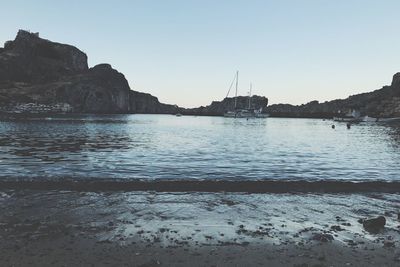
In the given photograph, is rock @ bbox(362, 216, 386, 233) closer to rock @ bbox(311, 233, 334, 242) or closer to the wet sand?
the wet sand

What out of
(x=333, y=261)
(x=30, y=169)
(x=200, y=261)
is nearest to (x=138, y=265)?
(x=200, y=261)

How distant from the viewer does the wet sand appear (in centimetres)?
1018

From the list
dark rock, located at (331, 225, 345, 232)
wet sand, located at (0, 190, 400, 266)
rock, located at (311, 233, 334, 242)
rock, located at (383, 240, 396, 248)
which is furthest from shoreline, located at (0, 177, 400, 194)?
rock, located at (383, 240, 396, 248)

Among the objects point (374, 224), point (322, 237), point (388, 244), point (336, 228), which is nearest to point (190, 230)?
point (322, 237)

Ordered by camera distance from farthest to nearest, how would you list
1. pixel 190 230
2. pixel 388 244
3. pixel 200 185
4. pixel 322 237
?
pixel 200 185 < pixel 190 230 < pixel 322 237 < pixel 388 244

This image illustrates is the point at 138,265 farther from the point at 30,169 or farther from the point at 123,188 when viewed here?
the point at 30,169

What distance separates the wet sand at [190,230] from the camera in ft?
33.4

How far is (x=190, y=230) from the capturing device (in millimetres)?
12867

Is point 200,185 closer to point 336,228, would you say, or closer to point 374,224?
point 336,228

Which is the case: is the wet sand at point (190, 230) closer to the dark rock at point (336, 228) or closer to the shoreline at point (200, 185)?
the dark rock at point (336, 228)

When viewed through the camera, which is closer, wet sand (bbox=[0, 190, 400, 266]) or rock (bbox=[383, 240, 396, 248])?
wet sand (bbox=[0, 190, 400, 266])

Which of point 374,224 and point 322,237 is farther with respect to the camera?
point 374,224

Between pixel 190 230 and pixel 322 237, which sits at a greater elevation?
pixel 322 237

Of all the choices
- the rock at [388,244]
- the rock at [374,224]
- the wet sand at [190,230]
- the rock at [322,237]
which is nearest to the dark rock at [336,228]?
the wet sand at [190,230]
